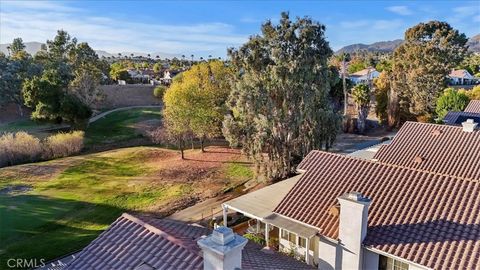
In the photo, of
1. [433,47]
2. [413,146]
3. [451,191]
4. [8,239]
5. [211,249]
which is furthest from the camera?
[433,47]

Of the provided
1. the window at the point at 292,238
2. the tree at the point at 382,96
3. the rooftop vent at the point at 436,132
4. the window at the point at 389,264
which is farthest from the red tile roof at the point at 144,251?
the tree at the point at 382,96

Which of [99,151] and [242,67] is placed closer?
[242,67]

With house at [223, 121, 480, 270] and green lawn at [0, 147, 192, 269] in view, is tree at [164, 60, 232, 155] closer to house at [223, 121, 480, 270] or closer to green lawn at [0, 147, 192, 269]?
green lawn at [0, 147, 192, 269]

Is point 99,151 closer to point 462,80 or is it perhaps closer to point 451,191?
point 451,191

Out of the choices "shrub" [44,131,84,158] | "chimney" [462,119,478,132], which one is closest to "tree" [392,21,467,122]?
"chimney" [462,119,478,132]

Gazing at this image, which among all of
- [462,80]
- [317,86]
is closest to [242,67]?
[317,86]

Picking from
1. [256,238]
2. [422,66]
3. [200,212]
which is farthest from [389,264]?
[422,66]

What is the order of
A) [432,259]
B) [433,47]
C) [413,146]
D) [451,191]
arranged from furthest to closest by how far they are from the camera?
1. [433,47]
2. [413,146]
3. [451,191]
4. [432,259]

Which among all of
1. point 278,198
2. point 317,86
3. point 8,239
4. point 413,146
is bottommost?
point 8,239

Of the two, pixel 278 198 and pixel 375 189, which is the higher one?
A: pixel 375 189
